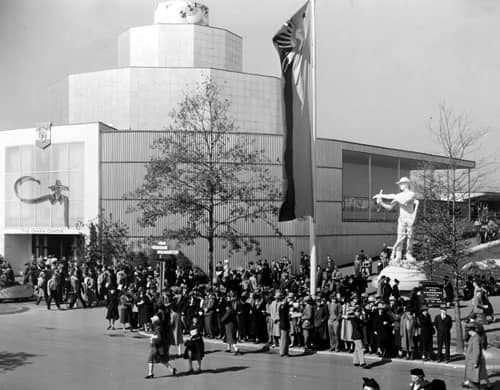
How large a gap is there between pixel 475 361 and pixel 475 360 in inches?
0.7

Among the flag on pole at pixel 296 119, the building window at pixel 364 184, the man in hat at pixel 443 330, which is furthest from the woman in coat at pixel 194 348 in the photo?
the building window at pixel 364 184

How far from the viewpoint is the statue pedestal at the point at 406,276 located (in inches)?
1070

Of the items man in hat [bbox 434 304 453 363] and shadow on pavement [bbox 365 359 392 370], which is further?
man in hat [bbox 434 304 453 363]

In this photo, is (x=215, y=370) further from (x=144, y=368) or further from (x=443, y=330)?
(x=443, y=330)

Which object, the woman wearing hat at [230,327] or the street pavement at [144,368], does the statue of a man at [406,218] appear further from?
the woman wearing hat at [230,327]

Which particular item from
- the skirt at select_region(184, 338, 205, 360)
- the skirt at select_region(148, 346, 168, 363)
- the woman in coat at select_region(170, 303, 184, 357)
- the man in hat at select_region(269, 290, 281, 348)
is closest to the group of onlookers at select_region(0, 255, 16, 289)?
the woman in coat at select_region(170, 303, 184, 357)

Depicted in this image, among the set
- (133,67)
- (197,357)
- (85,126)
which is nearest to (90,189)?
(85,126)

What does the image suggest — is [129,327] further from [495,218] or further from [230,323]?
[495,218]

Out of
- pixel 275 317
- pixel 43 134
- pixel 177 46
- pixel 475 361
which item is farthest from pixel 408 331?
pixel 177 46

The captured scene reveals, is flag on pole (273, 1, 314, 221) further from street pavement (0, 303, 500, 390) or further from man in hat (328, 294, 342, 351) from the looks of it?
street pavement (0, 303, 500, 390)

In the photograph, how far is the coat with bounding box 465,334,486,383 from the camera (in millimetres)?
12875

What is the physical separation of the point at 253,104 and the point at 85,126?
45.3 feet

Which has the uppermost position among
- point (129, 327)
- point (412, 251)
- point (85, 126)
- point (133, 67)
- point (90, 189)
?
point (133, 67)

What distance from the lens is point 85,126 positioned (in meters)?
39.8
